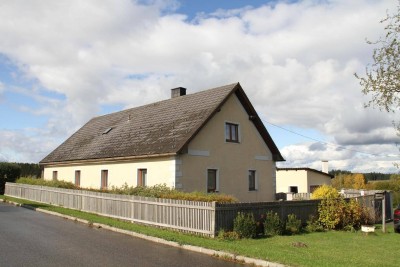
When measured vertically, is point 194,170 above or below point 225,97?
below

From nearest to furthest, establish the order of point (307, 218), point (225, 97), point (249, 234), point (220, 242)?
point (220, 242), point (249, 234), point (307, 218), point (225, 97)

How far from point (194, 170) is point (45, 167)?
19080 mm

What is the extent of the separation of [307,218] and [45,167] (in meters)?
25.7

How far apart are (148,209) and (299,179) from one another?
22790mm

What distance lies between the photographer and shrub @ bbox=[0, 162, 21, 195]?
36375mm

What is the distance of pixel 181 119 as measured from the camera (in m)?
23.9

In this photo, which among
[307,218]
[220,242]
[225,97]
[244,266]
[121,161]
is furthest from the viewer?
[121,161]

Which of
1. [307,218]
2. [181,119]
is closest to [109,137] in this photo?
[181,119]

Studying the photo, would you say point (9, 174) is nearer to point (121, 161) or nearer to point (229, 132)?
point (121, 161)

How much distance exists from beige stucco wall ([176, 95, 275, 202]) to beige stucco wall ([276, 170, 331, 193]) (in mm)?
10020

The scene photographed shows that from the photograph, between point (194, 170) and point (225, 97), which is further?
point (225, 97)

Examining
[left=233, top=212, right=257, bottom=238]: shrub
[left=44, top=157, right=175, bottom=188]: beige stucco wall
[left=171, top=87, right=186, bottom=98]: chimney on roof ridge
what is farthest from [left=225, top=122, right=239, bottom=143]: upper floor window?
[left=233, top=212, right=257, bottom=238]: shrub

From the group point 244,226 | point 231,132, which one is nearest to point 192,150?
point 231,132

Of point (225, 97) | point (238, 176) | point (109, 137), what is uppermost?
point (225, 97)
